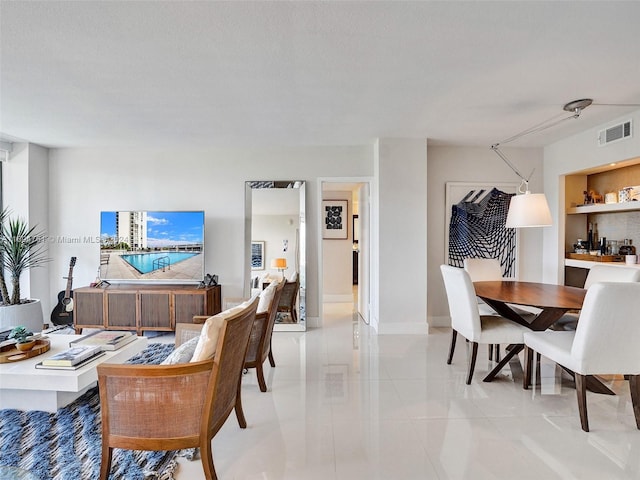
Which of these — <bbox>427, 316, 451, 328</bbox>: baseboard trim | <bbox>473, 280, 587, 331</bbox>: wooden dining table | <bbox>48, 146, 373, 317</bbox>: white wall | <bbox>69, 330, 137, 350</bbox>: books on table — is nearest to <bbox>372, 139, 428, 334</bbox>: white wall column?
<bbox>427, 316, 451, 328</bbox>: baseboard trim

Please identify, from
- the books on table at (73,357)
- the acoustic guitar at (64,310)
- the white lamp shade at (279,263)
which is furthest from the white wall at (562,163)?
the acoustic guitar at (64,310)

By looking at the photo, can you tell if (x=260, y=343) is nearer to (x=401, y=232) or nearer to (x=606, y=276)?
(x=401, y=232)

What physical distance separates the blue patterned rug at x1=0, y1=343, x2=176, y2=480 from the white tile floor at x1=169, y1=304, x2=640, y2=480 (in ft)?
0.61

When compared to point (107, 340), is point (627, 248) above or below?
above

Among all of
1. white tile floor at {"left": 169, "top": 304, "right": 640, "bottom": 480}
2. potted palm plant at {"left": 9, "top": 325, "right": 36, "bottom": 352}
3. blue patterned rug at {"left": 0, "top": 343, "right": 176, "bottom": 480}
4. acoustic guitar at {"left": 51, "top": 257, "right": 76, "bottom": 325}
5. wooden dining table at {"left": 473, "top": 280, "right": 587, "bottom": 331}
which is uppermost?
wooden dining table at {"left": 473, "top": 280, "right": 587, "bottom": 331}

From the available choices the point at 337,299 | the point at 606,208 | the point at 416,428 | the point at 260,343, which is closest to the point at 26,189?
the point at 260,343

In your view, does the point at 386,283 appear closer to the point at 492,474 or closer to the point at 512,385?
the point at 512,385

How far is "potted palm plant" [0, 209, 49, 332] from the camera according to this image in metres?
3.90

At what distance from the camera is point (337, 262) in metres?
6.71

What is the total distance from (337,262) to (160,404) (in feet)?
17.1

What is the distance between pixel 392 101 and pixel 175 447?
9.81 ft

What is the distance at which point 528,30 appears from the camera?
2.07 meters

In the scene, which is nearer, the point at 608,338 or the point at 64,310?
the point at 608,338

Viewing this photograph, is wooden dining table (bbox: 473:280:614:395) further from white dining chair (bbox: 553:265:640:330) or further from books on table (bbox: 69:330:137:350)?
books on table (bbox: 69:330:137:350)
